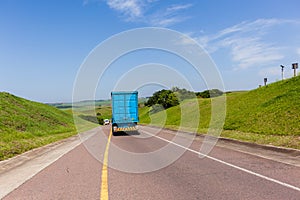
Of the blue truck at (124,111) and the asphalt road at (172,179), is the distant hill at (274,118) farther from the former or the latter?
the blue truck at (124,111)

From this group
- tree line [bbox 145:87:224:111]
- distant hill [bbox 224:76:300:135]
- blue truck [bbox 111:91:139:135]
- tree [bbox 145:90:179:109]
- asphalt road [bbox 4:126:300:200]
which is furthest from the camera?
tree [bbox 145:90:179:109]

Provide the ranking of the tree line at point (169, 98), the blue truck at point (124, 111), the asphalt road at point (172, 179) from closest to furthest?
the asphalt road at point (172, 179) < the blue truck at point (124, 111) < the tree line at point (169, 98)

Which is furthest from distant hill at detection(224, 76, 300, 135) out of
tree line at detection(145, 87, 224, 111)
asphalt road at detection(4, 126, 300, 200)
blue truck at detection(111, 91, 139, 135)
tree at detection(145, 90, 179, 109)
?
tree at detection(145, 90, 179, 109)

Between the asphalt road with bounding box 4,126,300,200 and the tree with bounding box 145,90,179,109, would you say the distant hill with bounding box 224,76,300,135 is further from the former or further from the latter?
the tree with bounding box 145,90,179,109

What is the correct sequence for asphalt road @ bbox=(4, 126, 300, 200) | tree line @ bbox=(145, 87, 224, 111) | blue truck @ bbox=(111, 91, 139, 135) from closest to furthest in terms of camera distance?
asphalt road @ bbox=(4, 126, 300, 200), blue truck @ bbox=(111, 91, 139, 135), tree line @ bbox=(145, 87, 224, 111)

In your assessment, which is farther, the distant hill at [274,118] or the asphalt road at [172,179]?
the distant hill at [274,118]

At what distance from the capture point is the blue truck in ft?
82.6

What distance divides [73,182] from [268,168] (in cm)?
537

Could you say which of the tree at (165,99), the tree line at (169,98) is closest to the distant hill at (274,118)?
the tree line at (169,98)

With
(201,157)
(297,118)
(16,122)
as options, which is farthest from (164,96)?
(201,157)

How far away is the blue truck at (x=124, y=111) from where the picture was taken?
82.6 ft

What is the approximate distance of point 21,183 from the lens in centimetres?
720

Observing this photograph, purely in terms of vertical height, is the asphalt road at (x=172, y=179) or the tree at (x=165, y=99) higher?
the tree at (x=165, y=99)

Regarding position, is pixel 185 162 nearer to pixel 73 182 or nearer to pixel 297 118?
pixel 73 182
